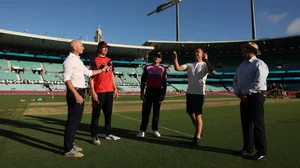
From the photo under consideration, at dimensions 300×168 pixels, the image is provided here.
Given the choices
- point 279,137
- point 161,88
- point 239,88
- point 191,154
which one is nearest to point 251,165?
point 191,154

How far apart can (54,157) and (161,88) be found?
2.98 m

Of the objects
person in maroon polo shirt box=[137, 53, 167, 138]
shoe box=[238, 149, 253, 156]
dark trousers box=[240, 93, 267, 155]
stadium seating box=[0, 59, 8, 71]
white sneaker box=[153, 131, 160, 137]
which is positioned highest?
stadium seating box=[0, 59, 8, 71]

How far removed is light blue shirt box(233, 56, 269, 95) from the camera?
3812 mm

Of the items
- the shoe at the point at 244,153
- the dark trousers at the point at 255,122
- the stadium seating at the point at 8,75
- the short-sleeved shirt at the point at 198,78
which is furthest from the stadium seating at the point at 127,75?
the shoe at the point at 244,153

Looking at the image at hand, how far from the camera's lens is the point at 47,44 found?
50.1 m

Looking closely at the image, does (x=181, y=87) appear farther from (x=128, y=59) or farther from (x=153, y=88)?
(x=153, y=88)

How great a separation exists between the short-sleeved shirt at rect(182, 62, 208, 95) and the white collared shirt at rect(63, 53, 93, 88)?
2307 mm

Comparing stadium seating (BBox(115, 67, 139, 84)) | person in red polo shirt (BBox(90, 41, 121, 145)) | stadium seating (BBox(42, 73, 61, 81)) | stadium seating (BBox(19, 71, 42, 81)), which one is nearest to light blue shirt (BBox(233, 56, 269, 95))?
person in red polo shirt (BBox(90, 41, 121, 145))

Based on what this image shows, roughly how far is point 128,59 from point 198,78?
62.8 m

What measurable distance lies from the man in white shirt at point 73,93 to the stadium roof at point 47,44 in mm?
45329

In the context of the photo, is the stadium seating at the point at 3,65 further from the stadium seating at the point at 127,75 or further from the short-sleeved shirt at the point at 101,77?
the short-sleeved shirt at the point at 101,77

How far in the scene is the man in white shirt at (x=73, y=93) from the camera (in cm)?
382

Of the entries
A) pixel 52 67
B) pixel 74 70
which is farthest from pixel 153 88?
pixel 52 67

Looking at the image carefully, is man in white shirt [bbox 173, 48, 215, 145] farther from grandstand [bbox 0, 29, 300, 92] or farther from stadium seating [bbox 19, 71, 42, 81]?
stadium seating [bbox 19, 71, 42, 81]
